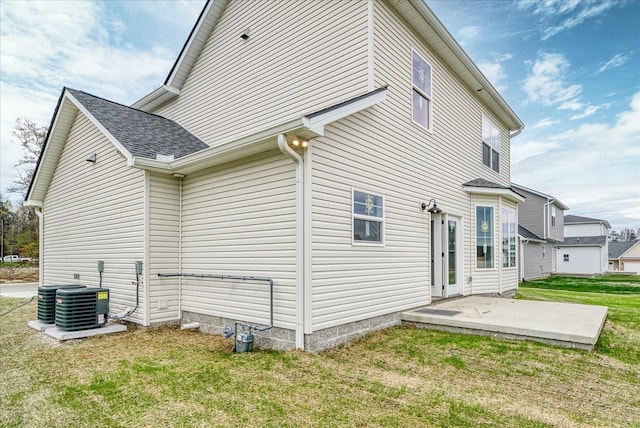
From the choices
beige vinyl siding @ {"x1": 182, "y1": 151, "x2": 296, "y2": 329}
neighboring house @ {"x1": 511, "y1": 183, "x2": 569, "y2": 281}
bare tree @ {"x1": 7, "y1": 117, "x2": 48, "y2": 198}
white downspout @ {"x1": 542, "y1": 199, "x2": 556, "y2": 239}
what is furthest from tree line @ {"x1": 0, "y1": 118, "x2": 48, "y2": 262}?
white downspout @ {"x1": 542, "y1": 199, "x2": 556, "y2": 239}

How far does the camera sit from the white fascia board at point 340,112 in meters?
4.71

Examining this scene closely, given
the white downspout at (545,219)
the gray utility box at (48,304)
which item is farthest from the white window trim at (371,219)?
the white downspout at (545,219)

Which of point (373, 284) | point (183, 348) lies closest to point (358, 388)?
point (373, 284)

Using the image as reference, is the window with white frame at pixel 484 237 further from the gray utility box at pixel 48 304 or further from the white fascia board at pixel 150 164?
the gray utility box at pixel 48 304

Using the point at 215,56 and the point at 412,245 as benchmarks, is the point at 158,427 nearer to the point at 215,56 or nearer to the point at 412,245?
the point at 412,245

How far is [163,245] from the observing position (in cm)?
686

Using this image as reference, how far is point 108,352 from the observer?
5.27m

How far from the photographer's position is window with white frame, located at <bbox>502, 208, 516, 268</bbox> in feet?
34.8

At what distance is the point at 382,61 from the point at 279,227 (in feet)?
11.6

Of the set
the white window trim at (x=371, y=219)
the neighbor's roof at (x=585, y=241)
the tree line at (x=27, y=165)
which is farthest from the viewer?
the neighbor's roof at (x=585, y=241)

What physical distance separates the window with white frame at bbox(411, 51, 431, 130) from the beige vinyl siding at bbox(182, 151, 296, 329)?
12.6ft

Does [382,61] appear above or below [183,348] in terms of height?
above

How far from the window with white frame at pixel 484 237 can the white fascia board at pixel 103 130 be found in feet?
28.4

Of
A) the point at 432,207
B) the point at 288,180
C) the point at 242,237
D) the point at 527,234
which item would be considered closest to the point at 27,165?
the point at 242,237
